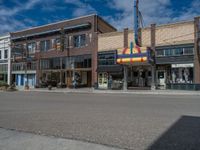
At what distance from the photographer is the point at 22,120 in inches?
329

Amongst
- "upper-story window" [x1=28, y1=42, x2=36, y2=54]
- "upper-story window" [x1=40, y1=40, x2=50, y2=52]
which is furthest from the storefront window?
"upper-story window" [x1=28, y1=42, x2=36, y2=54]

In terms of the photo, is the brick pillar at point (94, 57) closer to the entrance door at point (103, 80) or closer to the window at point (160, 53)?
the entrance door at point (103, 80)

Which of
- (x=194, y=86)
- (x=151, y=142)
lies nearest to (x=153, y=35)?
(x=194, y=86)

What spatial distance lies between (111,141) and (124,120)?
8.87 ft

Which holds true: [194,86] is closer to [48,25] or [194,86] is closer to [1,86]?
[48,25]

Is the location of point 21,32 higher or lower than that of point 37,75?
higher

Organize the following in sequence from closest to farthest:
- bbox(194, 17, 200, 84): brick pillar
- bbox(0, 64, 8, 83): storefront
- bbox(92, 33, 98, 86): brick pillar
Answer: bbox(194, 17, 200, 84): brick pillar
bbox(92, 33, 98, 86): brick pillar
bbox(0, 64, 8, 83): storefront

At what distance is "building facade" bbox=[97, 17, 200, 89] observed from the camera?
1009 inches

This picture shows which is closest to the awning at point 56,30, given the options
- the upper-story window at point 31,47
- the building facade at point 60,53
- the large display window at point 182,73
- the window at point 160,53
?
the building facade at point 60,53

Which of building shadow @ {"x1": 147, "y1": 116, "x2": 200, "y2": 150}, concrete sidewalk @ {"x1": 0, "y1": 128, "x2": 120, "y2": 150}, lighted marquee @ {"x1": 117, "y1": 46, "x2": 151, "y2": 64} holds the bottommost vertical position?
concrete sidewalk @ {"x1": 0, "y1": 128, "x2": 120, "y2": 150}

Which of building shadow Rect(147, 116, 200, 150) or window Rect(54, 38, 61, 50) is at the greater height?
window Rect(54, 38, 61, 50)

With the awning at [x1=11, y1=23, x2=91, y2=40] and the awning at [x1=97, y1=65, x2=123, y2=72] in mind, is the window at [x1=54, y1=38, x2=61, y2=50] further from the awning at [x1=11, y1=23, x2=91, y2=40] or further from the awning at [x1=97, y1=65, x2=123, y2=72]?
the awning at [x1=97, y1=65, x2=123, y2=72]

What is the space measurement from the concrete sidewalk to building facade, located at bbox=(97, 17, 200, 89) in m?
22.7

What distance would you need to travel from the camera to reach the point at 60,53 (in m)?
37.4
